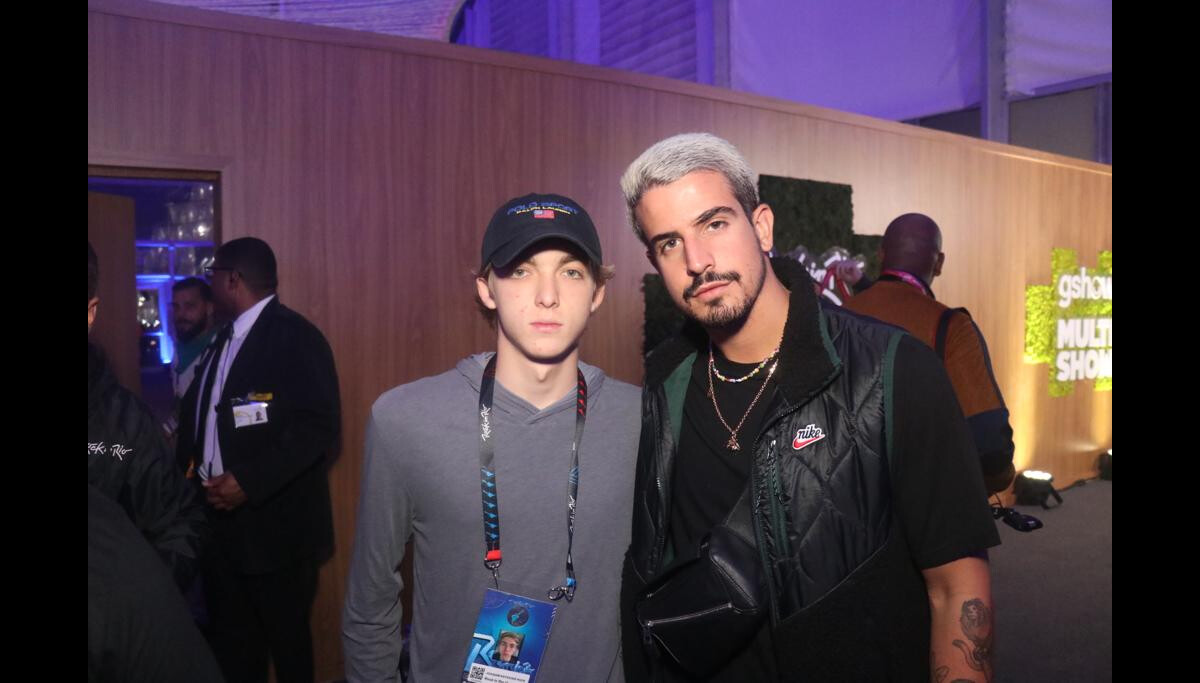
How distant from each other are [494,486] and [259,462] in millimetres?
1616

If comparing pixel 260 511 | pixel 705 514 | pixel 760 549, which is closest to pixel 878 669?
pixel 760 549

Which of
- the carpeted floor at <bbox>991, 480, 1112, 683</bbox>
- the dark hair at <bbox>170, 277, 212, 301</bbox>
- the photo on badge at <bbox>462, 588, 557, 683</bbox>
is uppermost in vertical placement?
the dark hair at <bbox>170, 277, 212, 301</bbox>

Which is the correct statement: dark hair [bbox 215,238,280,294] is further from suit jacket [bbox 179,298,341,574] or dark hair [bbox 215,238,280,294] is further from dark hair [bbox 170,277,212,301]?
Result: dark hair [bbox 170,277,212,301]

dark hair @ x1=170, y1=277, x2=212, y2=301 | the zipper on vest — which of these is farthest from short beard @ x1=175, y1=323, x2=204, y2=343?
the zipper on vest

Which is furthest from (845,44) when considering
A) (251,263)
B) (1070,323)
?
(251,263)

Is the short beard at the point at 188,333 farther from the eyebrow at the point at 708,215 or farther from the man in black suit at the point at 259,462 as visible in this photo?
the eyebrow at the point at 708,215

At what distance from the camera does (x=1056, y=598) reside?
449 centimetres

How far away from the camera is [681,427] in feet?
5.22

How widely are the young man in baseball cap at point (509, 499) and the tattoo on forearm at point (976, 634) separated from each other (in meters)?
0.65

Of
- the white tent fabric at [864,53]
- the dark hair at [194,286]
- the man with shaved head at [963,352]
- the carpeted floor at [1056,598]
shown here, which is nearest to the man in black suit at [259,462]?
the dark hair at [194,286]

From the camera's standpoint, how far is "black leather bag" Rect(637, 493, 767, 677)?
4.38 feet

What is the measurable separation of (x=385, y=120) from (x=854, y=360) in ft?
9.73

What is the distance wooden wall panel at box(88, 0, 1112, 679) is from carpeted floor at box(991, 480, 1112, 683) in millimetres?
2462

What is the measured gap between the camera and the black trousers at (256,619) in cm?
278
